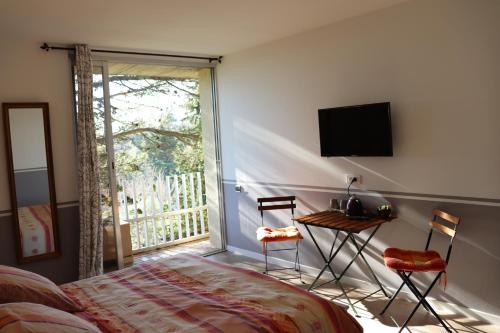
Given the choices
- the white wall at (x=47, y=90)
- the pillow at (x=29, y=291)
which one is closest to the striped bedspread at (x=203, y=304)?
the pillow at (x=29, y=291)

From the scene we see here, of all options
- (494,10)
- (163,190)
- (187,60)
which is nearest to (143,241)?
(163,190)

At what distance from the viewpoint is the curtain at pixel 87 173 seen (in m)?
3.96

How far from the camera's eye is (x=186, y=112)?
22.0 ft

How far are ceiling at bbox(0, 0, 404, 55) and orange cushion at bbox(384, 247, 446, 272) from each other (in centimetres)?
195

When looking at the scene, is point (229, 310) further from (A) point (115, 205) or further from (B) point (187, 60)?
(B) point (187, 60)

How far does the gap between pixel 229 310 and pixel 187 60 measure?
352 cm

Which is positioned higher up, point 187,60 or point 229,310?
point 187,60

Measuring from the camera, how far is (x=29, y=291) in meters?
1.98

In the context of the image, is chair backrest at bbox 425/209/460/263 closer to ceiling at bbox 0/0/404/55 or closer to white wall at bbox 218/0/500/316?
white wall at bbox 218/0/500/316

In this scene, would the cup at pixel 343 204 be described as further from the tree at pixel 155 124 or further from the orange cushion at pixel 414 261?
the tree at pixel 155 124

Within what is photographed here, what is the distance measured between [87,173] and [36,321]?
8.59 ft

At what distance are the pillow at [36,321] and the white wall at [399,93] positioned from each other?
8.68 feet

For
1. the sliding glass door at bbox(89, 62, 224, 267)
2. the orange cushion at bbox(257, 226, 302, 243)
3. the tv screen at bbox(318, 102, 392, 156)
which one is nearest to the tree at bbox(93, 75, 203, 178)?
the sliding glass door at bbox(89, 62, 224, 267)

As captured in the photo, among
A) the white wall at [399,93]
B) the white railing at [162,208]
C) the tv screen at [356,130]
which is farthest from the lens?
the white railing at [162,208]
